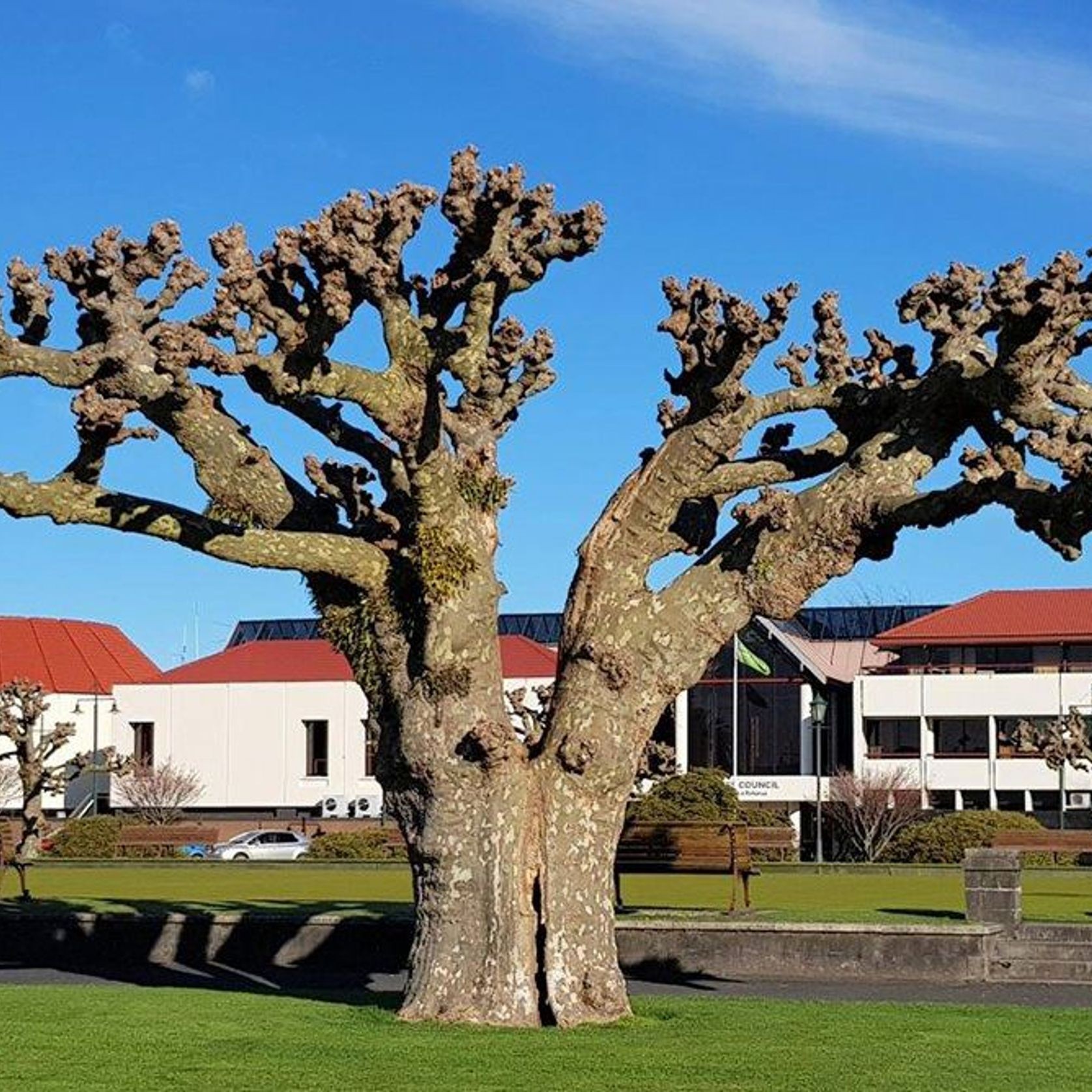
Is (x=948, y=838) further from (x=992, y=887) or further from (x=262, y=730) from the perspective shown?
(x=262, y=730)

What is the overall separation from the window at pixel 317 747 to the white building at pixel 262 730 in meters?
0.03

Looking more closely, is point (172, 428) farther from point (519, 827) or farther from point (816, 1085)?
point (816, 1085)

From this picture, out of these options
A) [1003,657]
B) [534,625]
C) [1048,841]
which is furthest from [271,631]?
[1048,841]

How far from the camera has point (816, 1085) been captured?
11.9m

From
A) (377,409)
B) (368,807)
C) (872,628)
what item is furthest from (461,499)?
(872,628)

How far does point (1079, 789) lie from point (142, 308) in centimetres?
6579

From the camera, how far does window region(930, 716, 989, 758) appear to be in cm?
8000

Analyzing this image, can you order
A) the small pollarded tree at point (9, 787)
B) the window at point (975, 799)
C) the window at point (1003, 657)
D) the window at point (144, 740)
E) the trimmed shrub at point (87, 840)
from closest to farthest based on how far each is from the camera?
the trimmed shrub at point (87, 840) → the window at point (975, 799) → the window at point (1003, 657) → the small pollarded tree at point (9, 787) → the window at point (144, 740)

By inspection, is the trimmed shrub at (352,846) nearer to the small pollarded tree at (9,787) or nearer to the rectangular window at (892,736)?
the rectangular window at (892,736)

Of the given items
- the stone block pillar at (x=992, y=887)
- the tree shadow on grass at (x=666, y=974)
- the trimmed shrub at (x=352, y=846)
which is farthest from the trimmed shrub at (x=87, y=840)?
the stone block pillar at (x=992, y=887)

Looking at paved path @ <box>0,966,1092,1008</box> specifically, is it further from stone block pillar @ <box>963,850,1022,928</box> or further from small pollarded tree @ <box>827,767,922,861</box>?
small pollarded tree @ <box>827,767,922,861</box>

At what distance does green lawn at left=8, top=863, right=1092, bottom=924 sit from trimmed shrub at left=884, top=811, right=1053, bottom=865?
19.8ft

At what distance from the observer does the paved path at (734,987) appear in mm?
18031

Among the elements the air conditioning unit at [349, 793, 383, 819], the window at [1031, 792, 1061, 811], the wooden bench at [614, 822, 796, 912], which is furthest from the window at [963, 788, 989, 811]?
the wooden bench at [614, 822, 796, 912]
